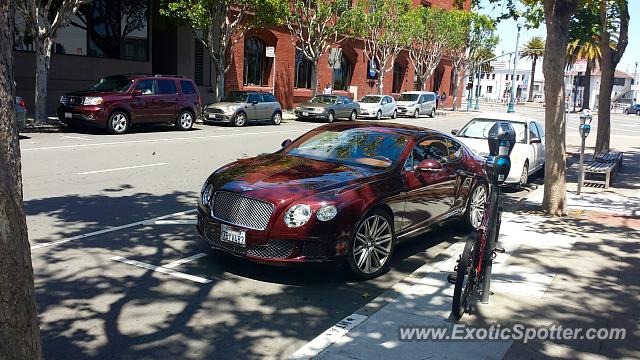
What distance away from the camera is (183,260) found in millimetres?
6199

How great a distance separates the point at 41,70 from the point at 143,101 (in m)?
3.28

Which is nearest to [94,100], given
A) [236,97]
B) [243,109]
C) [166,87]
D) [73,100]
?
[73,100]

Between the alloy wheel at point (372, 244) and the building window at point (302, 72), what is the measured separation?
3278 centimetres

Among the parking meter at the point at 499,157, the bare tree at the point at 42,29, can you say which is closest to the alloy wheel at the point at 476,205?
the parking meter at the point at 499,157

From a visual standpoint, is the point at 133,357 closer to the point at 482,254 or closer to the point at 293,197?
the point at 293,197

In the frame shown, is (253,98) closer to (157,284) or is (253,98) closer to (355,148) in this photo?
(355,148)

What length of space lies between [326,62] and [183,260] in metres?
35.3

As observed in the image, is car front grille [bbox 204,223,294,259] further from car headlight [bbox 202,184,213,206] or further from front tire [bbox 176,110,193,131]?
front tire [bbox 176,110,193,131]

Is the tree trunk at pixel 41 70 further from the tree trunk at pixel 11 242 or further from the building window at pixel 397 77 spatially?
the building window at pixel 397 77

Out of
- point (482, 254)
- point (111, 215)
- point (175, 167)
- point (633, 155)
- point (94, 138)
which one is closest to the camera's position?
point (482, 254)

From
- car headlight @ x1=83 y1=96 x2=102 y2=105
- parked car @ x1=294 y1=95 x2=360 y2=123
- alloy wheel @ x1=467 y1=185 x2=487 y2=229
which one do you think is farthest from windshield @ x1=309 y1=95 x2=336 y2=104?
alloy wheel @ x1=467 y1=185 x2=487 y2=229

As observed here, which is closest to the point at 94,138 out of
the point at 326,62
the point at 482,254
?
the point at 482,254

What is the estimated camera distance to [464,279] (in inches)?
191

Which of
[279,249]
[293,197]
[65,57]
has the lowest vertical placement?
[279,249]
